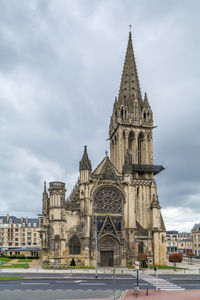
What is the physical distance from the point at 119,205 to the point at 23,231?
→ 76.2 meters

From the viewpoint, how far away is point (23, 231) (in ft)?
419

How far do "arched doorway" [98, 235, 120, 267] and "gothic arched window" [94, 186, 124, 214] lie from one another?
15.4 feet

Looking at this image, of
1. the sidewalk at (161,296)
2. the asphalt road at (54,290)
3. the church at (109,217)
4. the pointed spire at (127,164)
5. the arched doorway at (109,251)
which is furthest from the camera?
the pointed spire at (127,164)

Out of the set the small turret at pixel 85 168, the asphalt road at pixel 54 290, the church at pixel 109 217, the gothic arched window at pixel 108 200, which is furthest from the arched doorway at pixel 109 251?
the asphalt road at pixel 54 290

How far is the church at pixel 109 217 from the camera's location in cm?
5806

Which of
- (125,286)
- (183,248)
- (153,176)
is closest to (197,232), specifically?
(183,248)

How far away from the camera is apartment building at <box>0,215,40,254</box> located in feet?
410

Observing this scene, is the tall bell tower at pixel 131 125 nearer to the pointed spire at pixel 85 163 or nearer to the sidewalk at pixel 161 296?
the pointed spire at pixel 85 163

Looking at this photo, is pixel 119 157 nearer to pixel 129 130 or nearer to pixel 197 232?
pixel 129 130

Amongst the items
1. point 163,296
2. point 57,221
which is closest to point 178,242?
point 57,221

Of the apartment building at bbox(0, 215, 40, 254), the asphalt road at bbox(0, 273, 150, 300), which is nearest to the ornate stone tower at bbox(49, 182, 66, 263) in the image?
the asphalt road at bbox(0, 273, 150, 300)

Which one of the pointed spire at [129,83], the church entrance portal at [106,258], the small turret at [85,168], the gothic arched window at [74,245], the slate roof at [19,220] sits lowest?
the church entrance portal at [106,258]

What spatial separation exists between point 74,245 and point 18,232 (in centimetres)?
7473

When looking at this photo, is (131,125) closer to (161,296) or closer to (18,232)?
(161,296)
